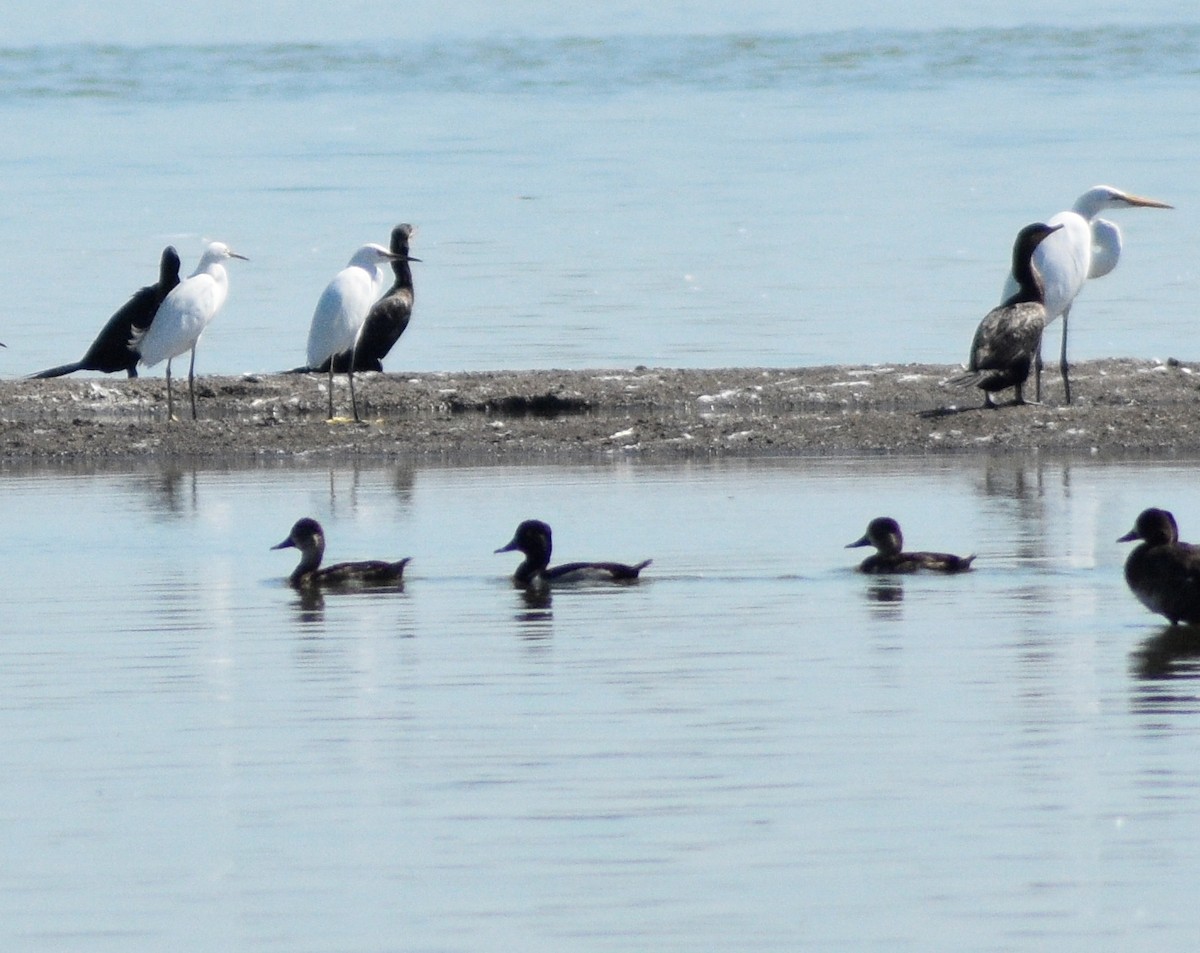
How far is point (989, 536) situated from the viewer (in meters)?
13.0

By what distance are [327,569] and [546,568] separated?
1.00m

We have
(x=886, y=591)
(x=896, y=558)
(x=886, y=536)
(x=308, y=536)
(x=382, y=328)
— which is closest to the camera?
(x=886, y=591)

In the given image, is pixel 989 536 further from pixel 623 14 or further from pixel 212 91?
pixel 623 14

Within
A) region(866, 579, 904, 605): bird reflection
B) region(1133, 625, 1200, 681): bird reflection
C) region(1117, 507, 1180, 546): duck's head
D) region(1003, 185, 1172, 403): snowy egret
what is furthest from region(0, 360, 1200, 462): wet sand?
region(1133, 625, 1200, 681): bird reflection

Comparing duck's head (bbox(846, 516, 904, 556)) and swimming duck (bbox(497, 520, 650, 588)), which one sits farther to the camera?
duck's head (bbox(846, 516, 904, 556))

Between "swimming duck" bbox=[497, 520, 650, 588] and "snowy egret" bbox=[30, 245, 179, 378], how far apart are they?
9335 mm

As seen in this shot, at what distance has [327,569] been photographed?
12.0m

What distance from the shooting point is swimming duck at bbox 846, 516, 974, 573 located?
1171 centimetres

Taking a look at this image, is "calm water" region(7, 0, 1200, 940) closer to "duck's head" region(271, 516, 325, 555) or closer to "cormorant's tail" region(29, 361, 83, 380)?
"duck's head" region(271, 516, 325, 555)

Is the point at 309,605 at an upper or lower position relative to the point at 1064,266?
lower

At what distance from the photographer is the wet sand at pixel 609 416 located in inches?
679

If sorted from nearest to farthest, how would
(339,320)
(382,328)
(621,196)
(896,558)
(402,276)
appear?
1. (896,558)
2. (339,320)
3. (382,328)
4. (402,276)
5. (621,196)

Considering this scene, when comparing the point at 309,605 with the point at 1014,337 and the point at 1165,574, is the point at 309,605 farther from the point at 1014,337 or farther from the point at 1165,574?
the point at 1014,337

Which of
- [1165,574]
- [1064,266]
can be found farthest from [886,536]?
[1064,266]
